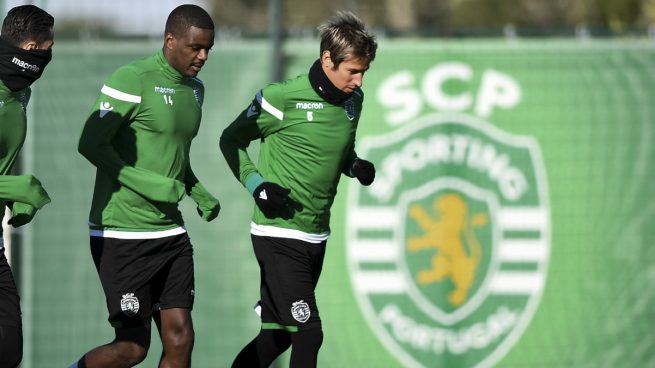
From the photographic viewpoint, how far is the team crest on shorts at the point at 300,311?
728 cm

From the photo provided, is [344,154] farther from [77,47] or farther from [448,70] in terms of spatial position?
[77,47]

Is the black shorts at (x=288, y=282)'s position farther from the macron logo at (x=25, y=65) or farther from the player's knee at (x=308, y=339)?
the macron logo at (x=25, y=65)

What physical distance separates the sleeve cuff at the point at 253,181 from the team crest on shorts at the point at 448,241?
297 centimetres

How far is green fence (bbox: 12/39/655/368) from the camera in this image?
1022 cm

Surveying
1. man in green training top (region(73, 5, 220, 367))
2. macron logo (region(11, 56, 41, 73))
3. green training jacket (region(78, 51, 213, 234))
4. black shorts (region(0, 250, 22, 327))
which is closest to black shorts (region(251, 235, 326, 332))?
man in green training top (region(73, 5, 220, 367))

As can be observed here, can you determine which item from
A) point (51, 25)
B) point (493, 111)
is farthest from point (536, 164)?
point (51, 25)

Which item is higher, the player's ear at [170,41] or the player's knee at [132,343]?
the player's ear at [170,41]

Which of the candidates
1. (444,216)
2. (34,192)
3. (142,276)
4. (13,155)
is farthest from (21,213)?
(444,216)

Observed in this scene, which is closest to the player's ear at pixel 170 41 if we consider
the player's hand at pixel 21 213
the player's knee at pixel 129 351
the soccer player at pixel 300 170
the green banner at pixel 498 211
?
the soccer player at pixel 300 170

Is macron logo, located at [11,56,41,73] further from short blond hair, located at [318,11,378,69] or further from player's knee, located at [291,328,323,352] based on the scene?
player's knee, located at [291,328,323,352]

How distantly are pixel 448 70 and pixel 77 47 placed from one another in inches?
127

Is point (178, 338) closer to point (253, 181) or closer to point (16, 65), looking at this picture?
point (253, 181)

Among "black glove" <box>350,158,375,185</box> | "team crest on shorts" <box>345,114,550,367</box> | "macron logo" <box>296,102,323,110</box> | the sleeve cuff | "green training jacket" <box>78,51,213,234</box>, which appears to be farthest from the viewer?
"team crest on shorts" <box>345,114,550,367</box>

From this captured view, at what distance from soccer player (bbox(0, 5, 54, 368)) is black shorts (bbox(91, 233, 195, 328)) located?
698 millimetres
